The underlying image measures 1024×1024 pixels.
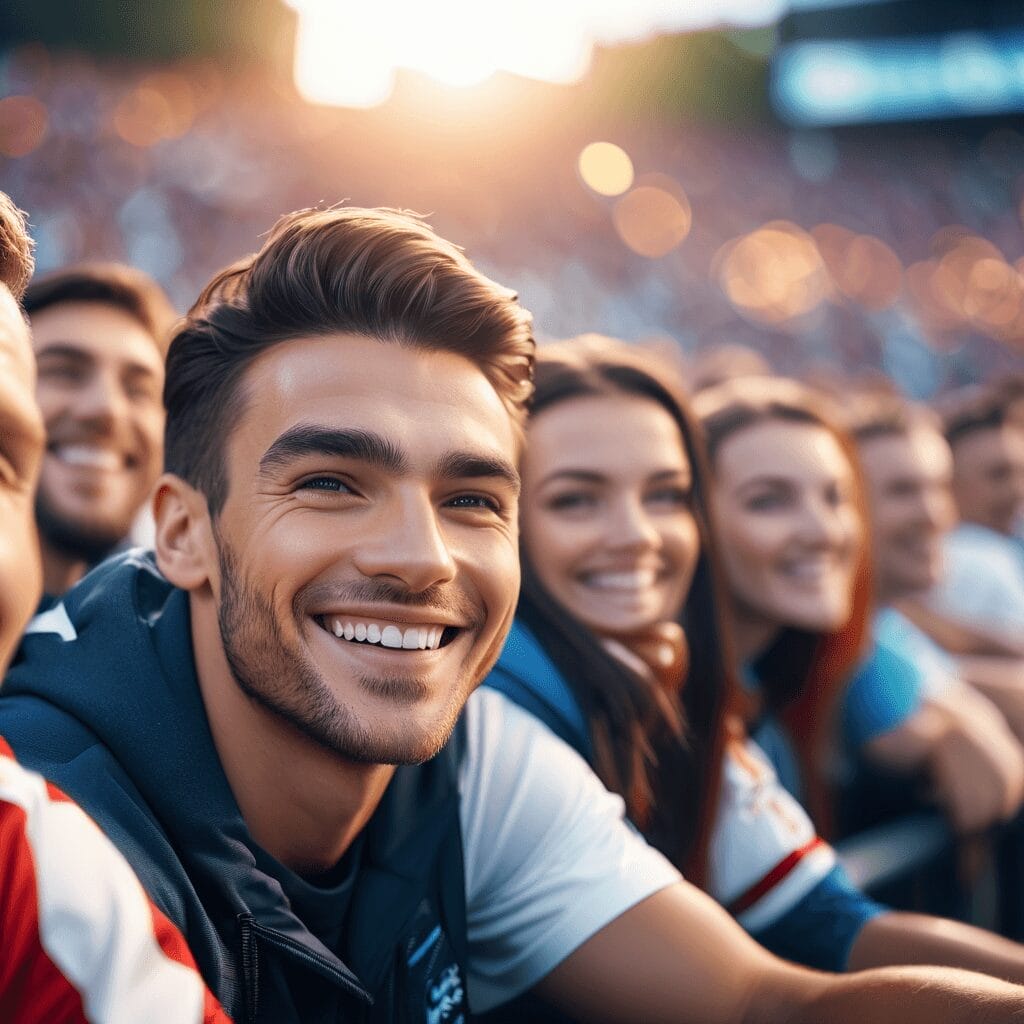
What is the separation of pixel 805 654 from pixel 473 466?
168 centimetres

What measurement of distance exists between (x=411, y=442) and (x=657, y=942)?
0.78m

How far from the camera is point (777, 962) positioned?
4.97 ft

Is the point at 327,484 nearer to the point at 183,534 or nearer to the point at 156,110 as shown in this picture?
the point at 183,534

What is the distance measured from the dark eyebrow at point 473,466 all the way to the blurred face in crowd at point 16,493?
18.2 inches

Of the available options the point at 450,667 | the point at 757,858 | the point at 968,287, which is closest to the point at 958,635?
the point at 757,858

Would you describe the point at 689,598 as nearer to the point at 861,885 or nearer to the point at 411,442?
the point at 861,885

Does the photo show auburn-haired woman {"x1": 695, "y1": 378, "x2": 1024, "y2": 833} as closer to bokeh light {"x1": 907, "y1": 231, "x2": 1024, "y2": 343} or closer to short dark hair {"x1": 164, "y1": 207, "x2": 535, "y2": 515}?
short dark hair {"x1": 164, "y1": 207, "x2": 535, "y2": 515}

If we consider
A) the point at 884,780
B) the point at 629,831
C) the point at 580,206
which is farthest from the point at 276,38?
the point at 629,831

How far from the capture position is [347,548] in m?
1.21

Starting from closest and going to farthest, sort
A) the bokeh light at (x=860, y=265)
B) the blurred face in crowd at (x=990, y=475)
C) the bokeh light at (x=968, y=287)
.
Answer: the blurred face in crowd at (x=990, y=475)
the bokeh light at (x=860, y=265)
the bokeh light at (x=968, y=287)

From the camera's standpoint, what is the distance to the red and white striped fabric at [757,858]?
1995 mm

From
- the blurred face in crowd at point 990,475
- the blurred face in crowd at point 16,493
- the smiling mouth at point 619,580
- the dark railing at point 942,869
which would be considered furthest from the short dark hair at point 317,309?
the blurred face in crowd at point 990,475

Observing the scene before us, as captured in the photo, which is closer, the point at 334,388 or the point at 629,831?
the point at 334,388

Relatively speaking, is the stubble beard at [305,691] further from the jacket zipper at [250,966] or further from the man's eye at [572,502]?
the man's eye at [572,502]
